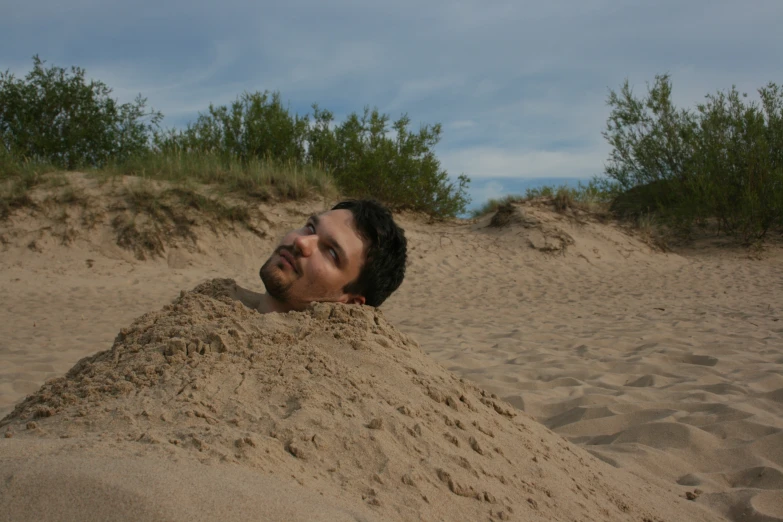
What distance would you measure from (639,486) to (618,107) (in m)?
14.3

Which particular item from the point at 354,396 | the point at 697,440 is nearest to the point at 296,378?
the point at 354,396

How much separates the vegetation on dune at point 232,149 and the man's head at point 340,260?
8.70 meters

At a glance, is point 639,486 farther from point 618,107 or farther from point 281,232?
point 618,107

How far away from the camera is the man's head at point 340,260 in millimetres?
2623

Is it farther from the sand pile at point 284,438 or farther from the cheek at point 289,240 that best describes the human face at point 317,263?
the sand pile at point 284,438

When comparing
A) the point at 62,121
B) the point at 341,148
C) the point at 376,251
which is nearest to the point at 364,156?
the point at 341,148

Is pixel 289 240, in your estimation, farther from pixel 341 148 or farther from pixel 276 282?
pixel 341 148

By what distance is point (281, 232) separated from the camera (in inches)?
431

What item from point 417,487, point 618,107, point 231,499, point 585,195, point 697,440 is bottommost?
point 697,440

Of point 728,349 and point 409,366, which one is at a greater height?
point 409,366

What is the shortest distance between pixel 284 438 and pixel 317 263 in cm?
98

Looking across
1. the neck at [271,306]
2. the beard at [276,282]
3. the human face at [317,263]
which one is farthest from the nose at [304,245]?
the neck at [271,306]

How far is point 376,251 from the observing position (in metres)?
2.78

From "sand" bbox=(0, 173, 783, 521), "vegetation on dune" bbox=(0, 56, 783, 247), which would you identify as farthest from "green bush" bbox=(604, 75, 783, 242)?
"sand" bbox=(0, 173, 783, 521)
